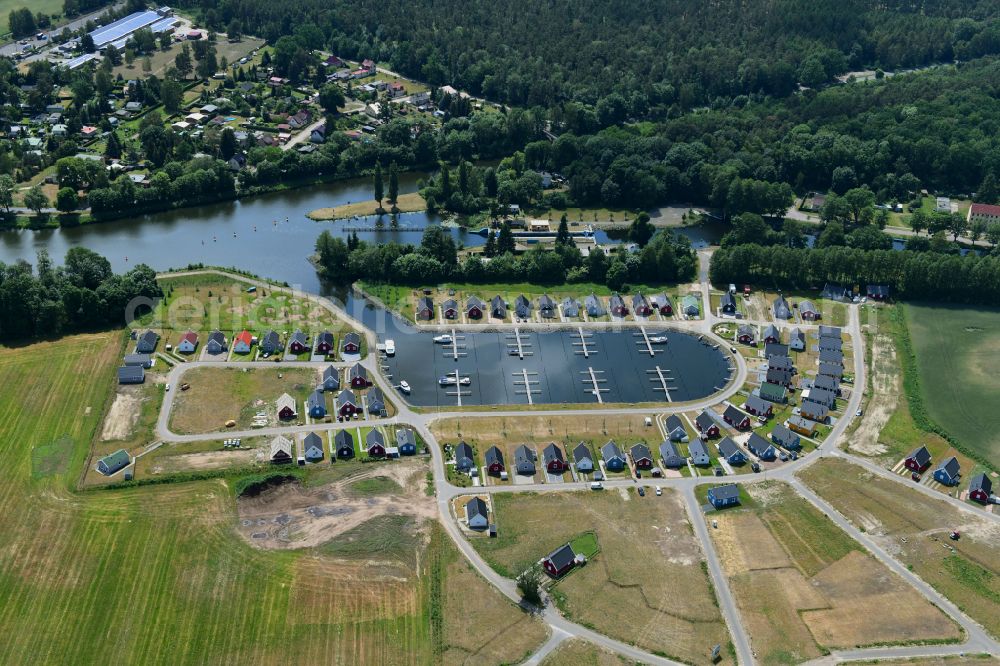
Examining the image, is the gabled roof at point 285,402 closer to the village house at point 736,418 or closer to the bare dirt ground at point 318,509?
the bare dirt ground at point 318,509

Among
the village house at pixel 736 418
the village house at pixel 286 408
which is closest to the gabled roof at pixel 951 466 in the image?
the village house at pixel 736 418

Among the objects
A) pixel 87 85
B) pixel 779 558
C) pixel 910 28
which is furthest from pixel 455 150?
pixel 910 28

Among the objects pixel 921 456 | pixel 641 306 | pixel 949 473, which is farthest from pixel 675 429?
pixel 949 473

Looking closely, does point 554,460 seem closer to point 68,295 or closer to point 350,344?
point 350,344

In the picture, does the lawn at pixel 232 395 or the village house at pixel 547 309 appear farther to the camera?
the village house at pixel 547 309

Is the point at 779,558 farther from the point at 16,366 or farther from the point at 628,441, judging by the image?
the point at 16,366
